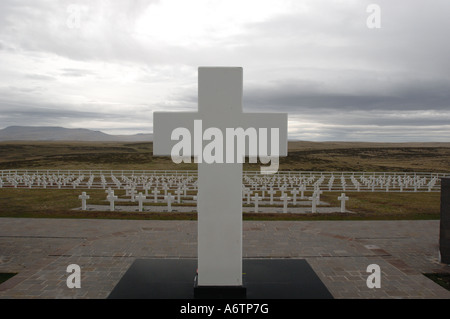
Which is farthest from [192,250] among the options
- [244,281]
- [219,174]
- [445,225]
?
[445,225]

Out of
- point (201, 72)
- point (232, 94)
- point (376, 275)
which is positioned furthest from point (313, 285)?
point (201, 72)

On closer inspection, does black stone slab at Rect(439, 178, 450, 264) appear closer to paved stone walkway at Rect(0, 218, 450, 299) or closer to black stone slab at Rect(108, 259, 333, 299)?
paved stone walkway at Rect(0, 218, 450, 299)

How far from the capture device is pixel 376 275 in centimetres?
641

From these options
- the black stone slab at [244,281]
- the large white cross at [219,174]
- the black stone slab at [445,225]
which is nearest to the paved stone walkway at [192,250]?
the black stone slab at [445,225]

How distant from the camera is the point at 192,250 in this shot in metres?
8.03

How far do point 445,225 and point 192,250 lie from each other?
616 centimetres

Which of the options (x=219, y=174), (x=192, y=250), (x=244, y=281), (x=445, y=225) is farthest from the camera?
(x=192, y=250)

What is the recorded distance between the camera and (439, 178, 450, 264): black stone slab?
298 inches

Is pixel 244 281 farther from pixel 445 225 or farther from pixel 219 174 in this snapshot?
pixel 445 225

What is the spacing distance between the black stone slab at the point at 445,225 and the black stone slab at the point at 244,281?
12.0 ft

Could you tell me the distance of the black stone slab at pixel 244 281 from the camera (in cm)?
506

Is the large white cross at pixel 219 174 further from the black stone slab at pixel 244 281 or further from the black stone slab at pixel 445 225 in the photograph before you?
the black stone slab at pixel 445 225

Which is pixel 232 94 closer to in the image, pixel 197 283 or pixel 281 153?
pixel 281 153
